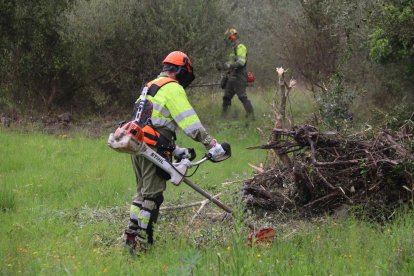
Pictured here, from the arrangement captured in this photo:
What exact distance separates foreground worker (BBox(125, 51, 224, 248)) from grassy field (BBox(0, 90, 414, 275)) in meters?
0.29

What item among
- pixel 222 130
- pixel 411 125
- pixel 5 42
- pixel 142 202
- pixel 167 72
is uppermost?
pixel 167 72

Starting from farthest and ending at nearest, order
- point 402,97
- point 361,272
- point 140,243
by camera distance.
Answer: point 402,97, point 140,243, point 361,272

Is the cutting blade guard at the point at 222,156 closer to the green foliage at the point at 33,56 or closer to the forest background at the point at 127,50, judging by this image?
the forest background at the point at 127,50

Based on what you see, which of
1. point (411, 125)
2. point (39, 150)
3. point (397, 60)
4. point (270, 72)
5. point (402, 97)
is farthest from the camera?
point (270, 72)

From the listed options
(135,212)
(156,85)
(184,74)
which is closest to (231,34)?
(184,74)

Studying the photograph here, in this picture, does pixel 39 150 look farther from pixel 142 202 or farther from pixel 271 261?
pixel 271 261

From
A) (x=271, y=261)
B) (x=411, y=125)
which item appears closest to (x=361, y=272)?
(x=271, y=261)

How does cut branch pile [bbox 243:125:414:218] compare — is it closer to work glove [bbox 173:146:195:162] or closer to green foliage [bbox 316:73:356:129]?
work glove [bbox 173:146:195:162]

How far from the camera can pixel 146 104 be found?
20.5ft

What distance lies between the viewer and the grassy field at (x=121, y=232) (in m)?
5.20

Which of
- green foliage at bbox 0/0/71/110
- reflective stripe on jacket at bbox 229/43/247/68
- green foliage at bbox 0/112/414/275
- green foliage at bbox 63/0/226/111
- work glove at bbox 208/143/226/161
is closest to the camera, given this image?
green foliage at bbox 0/112/414/275

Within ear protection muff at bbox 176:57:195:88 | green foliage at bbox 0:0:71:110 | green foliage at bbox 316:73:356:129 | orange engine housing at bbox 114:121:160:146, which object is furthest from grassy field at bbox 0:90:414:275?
green foliage at bbox 0:0:71:110

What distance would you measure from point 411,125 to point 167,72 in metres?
3.27

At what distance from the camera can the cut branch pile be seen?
270 inches
